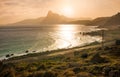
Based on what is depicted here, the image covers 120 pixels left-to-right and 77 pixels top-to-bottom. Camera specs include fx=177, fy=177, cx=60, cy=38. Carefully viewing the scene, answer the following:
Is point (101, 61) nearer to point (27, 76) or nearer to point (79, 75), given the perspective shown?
point (79, 75)

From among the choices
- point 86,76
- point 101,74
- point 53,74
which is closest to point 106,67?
point 101,74

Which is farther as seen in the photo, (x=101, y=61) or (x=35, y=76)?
(x=101, y=61)

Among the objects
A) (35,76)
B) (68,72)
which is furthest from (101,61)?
(35,76)

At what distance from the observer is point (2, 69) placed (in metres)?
39.9

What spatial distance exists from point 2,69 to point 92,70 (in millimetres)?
20043

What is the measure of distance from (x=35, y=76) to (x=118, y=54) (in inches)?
1065

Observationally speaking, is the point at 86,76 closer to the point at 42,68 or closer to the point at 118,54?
the point at 42,68

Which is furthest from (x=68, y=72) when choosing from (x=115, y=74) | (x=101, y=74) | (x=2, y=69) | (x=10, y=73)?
(x=2, y=69)

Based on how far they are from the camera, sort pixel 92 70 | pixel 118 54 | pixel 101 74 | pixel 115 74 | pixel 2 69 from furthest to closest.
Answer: pixel 118 54
pixel 2 69
pixel 92 70
pixel 101 74
pixel 115 74

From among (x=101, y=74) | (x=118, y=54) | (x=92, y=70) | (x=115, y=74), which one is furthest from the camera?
(x=118, y=54)

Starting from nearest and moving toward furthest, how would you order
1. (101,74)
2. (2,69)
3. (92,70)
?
(101,74) < (92,70) < (2,69)

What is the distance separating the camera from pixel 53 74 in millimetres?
32906

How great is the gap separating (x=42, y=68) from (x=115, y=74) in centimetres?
1724

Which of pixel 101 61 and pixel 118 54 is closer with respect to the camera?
pixel 101 61
